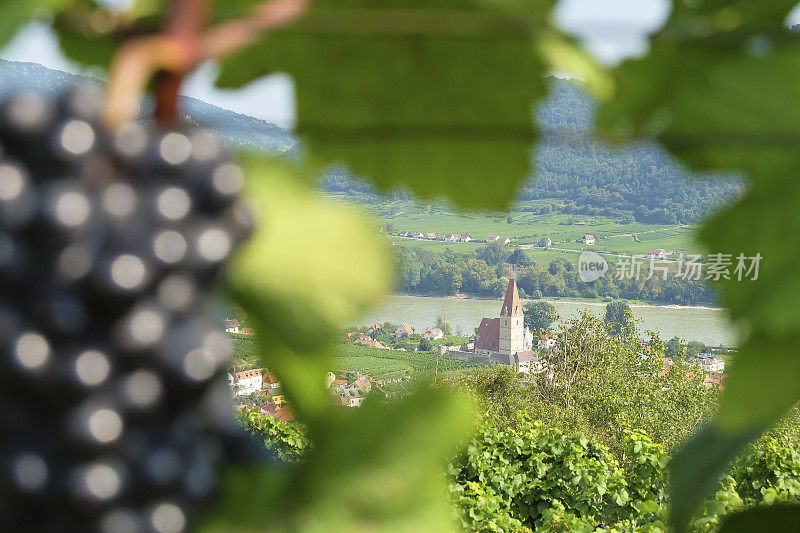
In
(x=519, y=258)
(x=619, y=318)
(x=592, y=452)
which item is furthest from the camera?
(x=619, y=318)

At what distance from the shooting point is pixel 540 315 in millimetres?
14602

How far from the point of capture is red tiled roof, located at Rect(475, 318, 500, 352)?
52.7 feet

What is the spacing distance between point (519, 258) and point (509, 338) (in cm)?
446

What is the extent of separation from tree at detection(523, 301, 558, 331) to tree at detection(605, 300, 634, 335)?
3.37ft

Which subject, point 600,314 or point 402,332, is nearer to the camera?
point 402,332

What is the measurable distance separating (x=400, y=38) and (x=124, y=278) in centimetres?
19

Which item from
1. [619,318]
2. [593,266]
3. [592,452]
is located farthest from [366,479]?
[619,318]

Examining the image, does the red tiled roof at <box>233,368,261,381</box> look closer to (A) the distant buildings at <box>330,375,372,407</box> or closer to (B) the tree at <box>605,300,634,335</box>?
(A) the distant buildings at <box>330,375,372,407</box>

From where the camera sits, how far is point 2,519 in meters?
0.11

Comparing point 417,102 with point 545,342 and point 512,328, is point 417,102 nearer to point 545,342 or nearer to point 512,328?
point 545,342

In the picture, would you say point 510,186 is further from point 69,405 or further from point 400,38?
point 69,405

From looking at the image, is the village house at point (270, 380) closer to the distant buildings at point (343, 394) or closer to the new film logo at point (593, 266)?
the distant buildings at point (343, 394)

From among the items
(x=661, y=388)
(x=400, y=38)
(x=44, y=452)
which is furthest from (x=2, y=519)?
(x=661, y=388)

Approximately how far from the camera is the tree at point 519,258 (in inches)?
422
